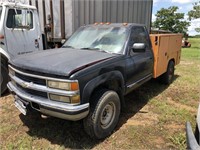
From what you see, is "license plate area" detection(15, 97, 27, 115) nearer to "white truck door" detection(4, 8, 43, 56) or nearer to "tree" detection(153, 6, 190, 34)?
"white truck door" detection(4, 8, 43, 56)

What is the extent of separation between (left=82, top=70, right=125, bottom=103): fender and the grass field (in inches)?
32.4

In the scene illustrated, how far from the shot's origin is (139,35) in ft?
15.1

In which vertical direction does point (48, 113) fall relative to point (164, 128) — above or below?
above

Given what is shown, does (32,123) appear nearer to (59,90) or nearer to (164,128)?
(59,90)

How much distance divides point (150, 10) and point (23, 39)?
18.2ft

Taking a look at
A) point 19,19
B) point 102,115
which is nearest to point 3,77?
point 19,19

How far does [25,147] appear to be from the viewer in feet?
10.4

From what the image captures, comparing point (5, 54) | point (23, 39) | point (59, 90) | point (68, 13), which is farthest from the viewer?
point (68, 13)

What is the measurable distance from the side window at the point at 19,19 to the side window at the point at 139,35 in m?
3.07

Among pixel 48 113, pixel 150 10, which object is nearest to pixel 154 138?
pixel 48 113

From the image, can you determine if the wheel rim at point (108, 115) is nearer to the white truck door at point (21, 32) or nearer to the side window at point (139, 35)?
the side window at point (139, 35)

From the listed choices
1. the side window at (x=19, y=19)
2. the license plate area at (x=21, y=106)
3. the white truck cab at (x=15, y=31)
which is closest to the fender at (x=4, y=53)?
the white truck cab at (x=15, y=31)

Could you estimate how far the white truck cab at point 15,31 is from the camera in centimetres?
525

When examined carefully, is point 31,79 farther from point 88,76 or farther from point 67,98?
point 88,76
